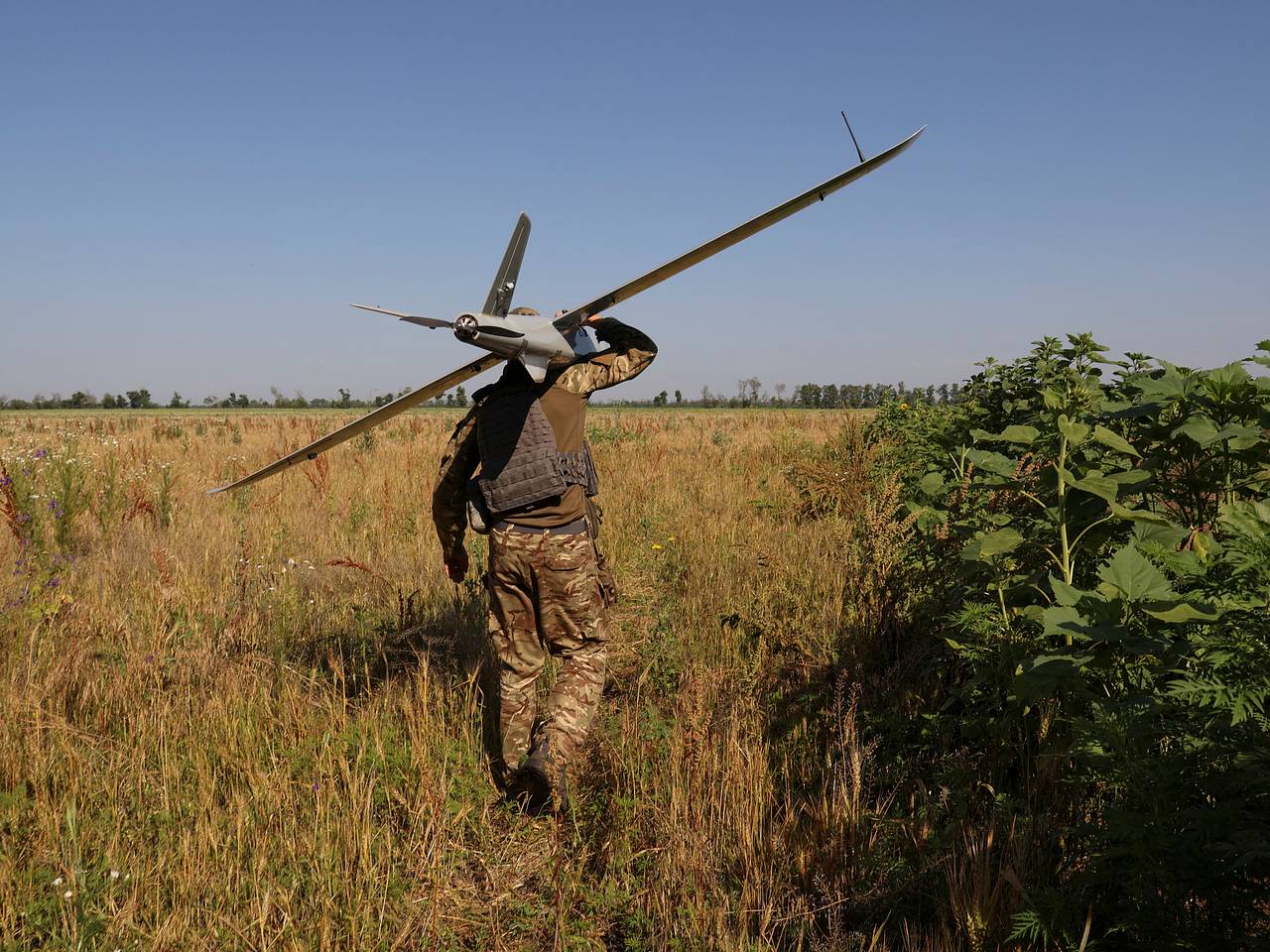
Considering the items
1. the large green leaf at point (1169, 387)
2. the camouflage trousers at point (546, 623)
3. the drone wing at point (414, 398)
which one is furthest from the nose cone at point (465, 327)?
the large green leaf at point (1169, 387)

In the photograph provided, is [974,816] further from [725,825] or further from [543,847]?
[543,847]

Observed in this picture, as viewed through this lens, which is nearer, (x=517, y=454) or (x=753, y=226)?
(x=753, y=226)

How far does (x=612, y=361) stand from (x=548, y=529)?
3.08 feet

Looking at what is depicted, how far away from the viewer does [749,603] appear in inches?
198

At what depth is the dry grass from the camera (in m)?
2.48

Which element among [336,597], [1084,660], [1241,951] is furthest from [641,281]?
[336,597]

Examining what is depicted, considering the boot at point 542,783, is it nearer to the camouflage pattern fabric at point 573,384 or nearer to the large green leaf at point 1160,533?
the camouflage pattern fabric at point 573,384

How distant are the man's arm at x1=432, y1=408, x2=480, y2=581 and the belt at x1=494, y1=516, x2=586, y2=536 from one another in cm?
45

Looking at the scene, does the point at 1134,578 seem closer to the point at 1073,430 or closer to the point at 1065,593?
the point at 1065,593

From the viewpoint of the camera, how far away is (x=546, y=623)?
3.66 m

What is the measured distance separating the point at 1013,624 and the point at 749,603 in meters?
2.21

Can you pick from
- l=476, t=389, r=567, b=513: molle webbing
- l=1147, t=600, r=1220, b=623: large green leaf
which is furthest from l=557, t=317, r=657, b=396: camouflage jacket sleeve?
l=1147, t=600, r=1220, b=623: large green leaf

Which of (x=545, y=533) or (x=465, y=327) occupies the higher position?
(x=465, y=327)

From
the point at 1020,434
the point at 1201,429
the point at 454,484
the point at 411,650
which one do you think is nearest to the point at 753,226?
the point at 1020,434
